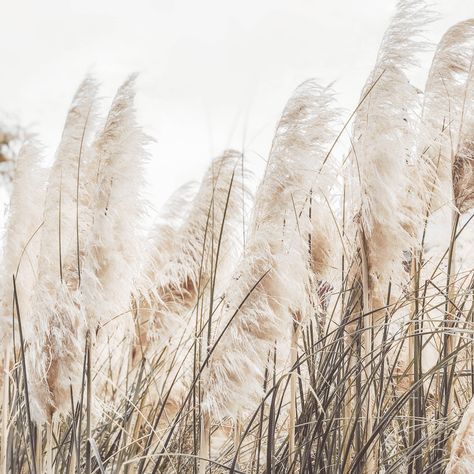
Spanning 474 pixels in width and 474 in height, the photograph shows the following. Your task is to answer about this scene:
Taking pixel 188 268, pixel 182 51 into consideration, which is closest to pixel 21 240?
pixel 188 268

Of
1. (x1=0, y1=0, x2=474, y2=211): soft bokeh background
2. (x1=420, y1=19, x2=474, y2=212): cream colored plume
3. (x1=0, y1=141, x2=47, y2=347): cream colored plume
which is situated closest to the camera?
(x1=420, y1=19, x2=474, y2=212): cream colored plume

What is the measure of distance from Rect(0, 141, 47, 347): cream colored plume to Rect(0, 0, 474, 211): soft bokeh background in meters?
0.23

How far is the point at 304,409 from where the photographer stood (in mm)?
2354

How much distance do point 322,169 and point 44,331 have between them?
102 centimetres

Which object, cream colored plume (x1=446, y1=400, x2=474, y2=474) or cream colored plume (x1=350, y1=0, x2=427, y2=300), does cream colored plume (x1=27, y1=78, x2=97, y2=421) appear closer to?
cream colored plume (x1=350, y1=0, x2=427, y2=300)

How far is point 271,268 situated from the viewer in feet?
6.03

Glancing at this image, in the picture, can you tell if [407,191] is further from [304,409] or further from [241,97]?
[304,409]

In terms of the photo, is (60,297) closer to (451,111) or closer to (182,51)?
(451,111)

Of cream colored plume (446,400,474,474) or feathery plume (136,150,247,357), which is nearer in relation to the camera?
cream colored plume (446,400,474,474)

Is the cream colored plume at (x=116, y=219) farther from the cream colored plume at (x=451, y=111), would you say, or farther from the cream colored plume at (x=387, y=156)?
the cream colored plume at (x=451, y=111)

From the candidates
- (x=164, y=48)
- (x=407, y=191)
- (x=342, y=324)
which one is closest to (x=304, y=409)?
(x=342, y=324)

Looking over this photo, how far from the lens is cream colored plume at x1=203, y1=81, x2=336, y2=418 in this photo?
1.81m

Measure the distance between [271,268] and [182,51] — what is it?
17.9 ft

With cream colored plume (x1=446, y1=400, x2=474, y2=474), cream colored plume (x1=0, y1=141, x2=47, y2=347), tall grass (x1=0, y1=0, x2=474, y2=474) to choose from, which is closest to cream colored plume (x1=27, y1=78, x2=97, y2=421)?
tall grass (x1=0, y1=0, x2=474, y2=474)
